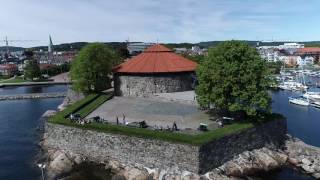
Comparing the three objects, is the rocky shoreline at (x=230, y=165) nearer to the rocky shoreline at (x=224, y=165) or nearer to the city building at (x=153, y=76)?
the rocky shoreline at (x=224, y=165)

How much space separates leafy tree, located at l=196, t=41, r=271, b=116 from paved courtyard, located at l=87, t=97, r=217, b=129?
96.0 inches

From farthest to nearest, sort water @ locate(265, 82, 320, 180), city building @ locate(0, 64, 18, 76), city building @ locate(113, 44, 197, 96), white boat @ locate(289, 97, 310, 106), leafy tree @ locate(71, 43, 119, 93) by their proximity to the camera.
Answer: city building @ locate(0, 64, 18, 76)
white boat @ locate(289, 97, 310, 106)
leafy tree @ locate(71, 43, 119, 93)
city building @ locate(113, 44, 197, 96)
water @ locate(265, 82, 320, 180)

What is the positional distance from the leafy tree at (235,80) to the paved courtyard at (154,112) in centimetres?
244

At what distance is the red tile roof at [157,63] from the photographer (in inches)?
2251

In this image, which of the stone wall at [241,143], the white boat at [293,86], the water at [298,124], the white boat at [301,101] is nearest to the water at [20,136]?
the stone wall at [241,143]

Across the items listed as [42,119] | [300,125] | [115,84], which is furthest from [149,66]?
[300,125]

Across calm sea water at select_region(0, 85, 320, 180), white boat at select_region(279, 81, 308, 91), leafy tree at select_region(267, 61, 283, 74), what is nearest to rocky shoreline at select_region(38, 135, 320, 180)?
calm sea water at select_region(0, 85, 320, 180)

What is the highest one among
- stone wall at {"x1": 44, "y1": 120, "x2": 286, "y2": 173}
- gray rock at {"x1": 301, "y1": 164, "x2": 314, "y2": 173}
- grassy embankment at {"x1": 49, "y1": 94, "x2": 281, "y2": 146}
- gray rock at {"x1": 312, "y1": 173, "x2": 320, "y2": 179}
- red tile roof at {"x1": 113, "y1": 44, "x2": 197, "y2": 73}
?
red tile roof at {"x1": 113, "y1": 44, "x2": 197, "y2": 73}

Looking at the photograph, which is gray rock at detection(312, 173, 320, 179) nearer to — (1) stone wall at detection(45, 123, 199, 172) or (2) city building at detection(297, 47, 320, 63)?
(1) stone wall at detection(45, 123, 199, 172)

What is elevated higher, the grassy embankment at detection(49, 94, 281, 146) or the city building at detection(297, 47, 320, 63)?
the city building at detection(297, 47, 320, 63)

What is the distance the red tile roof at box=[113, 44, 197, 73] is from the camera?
57188mm

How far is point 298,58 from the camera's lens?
168 m

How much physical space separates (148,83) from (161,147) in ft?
72.3

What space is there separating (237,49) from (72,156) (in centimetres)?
1887
